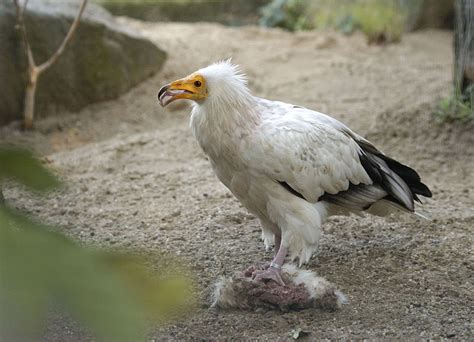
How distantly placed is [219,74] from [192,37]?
5492 millimetres

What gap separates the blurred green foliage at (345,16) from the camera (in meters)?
8.94

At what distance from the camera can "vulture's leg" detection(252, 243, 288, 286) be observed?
10.5ft

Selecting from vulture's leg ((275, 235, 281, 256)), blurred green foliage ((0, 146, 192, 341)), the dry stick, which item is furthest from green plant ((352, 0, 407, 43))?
blurred green foliage ((0, 146, 192, 341))

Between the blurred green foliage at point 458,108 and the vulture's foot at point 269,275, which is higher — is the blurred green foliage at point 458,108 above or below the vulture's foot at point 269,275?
above

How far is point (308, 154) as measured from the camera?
325cm

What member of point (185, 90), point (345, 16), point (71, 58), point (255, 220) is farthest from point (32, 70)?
point (345, 16)

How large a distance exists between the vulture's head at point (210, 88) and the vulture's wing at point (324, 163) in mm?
189

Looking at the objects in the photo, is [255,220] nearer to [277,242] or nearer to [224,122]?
[277,242]

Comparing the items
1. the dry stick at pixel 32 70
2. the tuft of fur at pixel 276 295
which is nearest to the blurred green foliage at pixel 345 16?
the dry stick at pixel 32 70

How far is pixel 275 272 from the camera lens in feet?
10.6

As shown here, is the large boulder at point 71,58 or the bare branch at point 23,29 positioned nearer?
the bare branch at point 23,29

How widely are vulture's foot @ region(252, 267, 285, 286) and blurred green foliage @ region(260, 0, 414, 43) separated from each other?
20.3 feet

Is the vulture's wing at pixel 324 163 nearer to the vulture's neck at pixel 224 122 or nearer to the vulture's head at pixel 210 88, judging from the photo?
the vulture's neck at pixel 224 122

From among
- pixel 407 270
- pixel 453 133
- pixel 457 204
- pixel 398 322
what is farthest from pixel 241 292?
pixel 453 133
